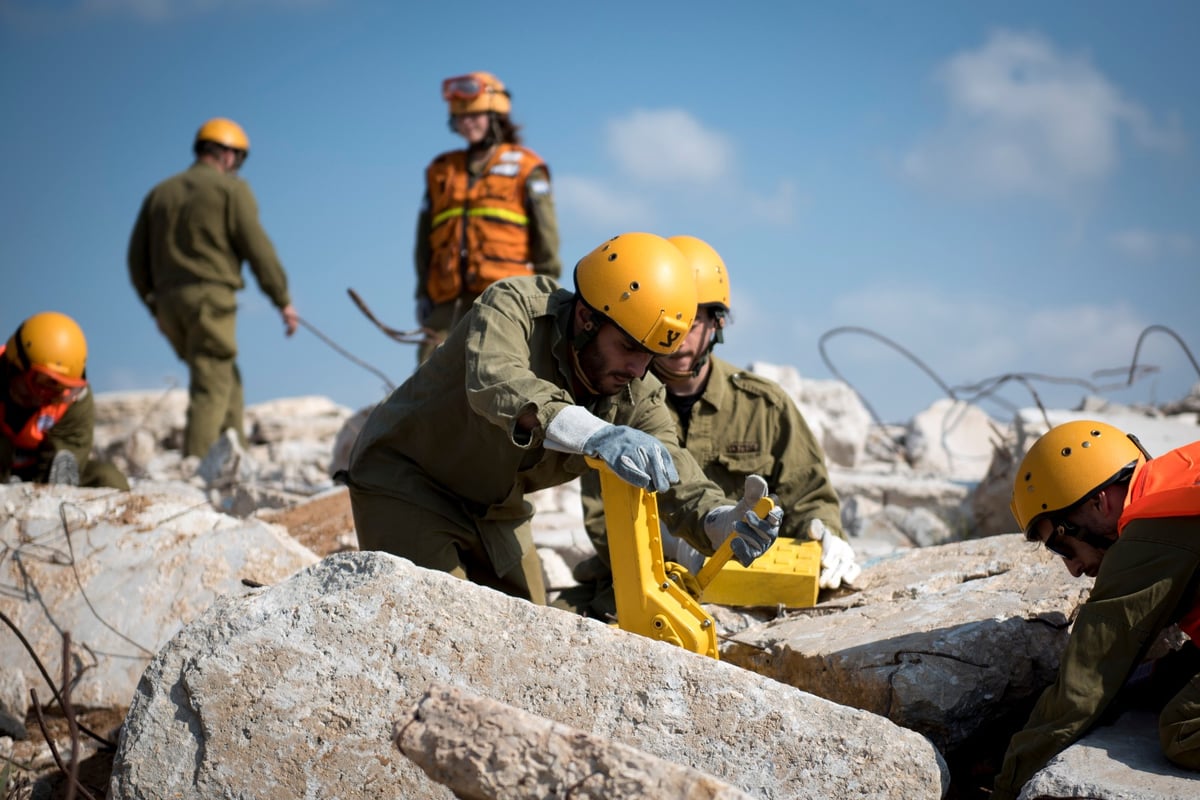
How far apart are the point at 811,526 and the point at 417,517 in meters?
1.78

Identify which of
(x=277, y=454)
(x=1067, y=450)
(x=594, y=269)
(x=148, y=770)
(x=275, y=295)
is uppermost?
(x=275, y=295)

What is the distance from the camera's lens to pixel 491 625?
2.97m

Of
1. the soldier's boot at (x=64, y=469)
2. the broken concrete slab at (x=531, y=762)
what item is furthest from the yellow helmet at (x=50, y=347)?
the broken concrete slab at (x=531, y=762)

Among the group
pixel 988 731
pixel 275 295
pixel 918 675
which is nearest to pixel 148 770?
pixel 918 675

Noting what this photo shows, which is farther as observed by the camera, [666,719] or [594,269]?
[594,269]

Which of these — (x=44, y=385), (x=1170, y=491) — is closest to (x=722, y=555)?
(x=1170, y=491)

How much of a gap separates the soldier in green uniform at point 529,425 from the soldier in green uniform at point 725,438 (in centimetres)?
78

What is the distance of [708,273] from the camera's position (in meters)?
5.24

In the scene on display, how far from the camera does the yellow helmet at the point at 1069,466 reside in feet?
11.3

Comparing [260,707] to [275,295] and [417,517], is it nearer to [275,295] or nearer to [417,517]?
[417,517]

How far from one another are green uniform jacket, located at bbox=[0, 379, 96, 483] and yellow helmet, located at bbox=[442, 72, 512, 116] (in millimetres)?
2990

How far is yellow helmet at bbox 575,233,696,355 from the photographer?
3662mm

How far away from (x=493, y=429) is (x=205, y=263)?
20.7 ft

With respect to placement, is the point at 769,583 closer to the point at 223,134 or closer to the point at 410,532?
the point at 410,532
